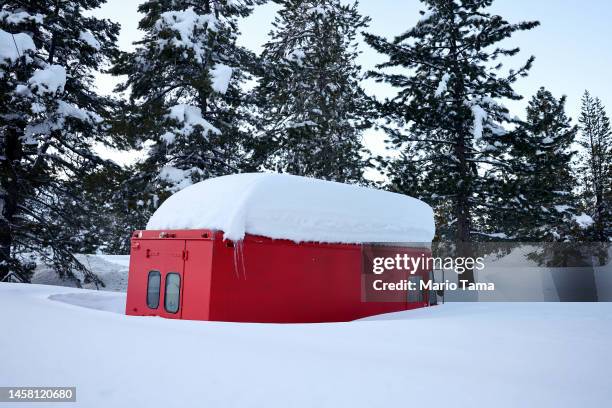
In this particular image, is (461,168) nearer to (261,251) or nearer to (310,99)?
(310,99)

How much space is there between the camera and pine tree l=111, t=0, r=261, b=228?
1459 cm

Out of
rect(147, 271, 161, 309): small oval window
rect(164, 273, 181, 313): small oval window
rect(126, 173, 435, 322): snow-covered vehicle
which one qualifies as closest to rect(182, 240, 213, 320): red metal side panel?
rect(126, 173, 435, 322): snow-covered vehicle

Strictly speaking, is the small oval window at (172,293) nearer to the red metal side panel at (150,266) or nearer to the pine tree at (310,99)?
the red metal side panel at (150,266)

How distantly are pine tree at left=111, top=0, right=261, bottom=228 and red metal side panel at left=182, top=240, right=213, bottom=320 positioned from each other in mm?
8033

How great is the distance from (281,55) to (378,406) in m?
19.7

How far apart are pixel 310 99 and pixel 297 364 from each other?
62.3 ft

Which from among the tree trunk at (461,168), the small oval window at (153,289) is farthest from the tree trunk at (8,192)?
the tree trunk at (461,168)

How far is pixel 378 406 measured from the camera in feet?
7.82

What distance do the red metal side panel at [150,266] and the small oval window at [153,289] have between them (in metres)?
0.08

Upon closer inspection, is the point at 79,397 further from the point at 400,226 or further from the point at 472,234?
the point at 472,234

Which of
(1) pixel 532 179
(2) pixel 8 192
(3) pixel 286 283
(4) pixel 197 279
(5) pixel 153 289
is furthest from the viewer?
(1) pixel 532 179

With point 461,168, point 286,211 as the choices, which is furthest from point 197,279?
point 461,168

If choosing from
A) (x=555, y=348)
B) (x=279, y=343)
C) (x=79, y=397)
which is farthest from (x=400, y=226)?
(x=79, y=397)

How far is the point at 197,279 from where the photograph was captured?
23.1 feet
